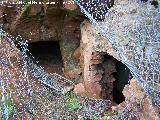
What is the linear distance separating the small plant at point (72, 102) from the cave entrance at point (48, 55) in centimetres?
105

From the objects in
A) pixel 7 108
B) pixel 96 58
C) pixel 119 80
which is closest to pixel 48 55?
pixel 119 80

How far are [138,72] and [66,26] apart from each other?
2.62 meters

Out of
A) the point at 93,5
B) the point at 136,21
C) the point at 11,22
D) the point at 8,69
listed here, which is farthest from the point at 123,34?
the point at 11,22

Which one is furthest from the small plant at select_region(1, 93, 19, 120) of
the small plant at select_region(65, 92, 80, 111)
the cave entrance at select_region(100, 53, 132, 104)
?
the cave entrance at select_region(100, 53, 132, 104)

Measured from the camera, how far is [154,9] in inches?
230

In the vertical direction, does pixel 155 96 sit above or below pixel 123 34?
below

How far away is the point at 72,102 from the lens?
22.4ft

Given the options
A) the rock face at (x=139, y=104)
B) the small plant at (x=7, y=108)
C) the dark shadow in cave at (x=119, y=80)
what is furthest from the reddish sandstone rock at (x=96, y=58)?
the small plant at (x=7, y=108)

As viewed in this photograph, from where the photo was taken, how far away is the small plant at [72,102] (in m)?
6.66

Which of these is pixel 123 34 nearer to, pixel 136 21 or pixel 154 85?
pixel 136 21

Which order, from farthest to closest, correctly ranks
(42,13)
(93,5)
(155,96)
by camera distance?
(42,13), (93,5), (155,96)

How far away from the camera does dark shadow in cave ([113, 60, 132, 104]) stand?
23.9 ft

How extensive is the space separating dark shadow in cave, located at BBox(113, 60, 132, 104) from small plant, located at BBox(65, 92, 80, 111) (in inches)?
33.4

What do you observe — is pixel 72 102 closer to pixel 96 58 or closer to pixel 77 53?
pixel 96 58
